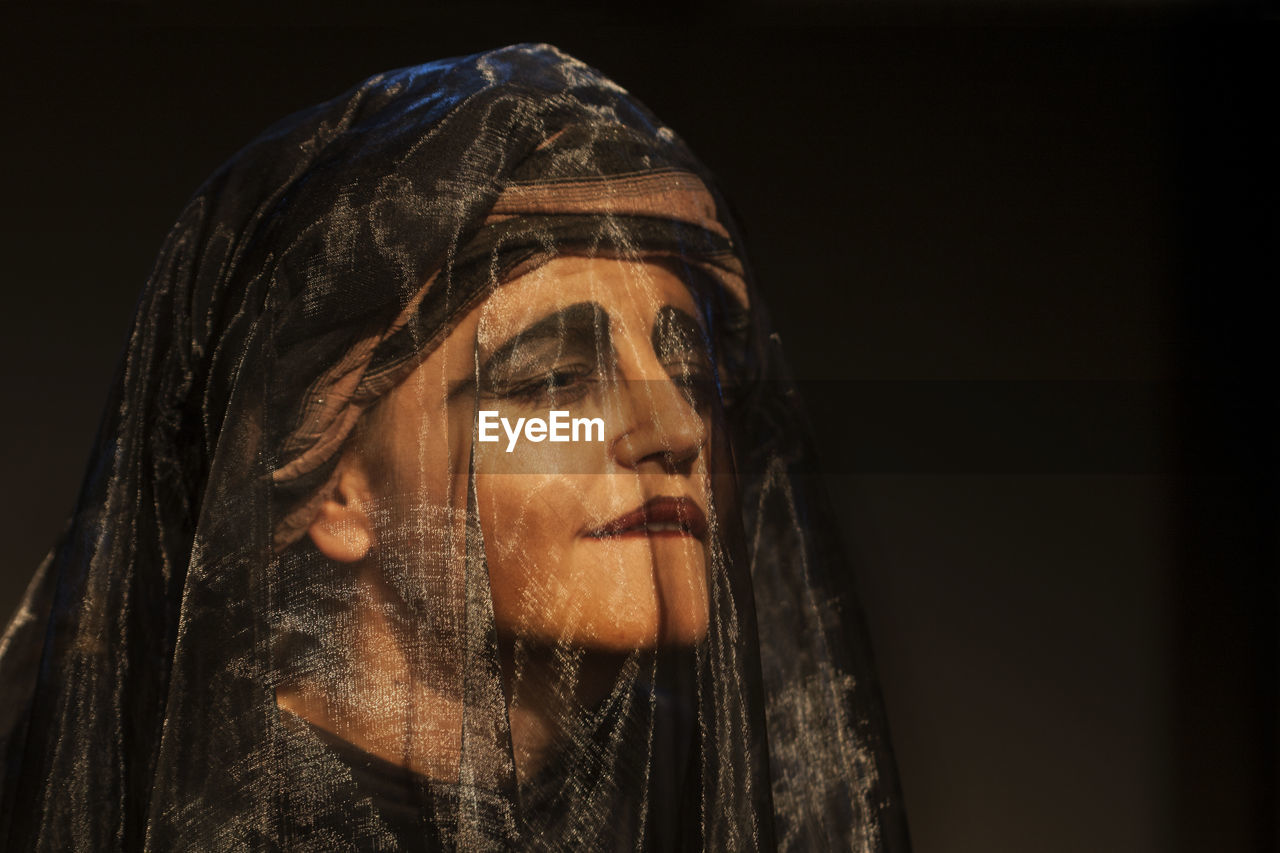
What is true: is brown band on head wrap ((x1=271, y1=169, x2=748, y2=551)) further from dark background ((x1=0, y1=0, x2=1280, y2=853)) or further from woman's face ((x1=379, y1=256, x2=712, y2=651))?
dark background ((x1=0, y1=0, x2=1280, y2=853))

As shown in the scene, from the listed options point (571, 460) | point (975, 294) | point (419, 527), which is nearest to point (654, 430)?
point (571, 460)

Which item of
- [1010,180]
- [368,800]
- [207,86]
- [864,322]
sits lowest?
[368,800]

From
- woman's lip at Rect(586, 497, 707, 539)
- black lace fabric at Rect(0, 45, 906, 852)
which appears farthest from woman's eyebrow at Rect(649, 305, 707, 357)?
woman's lip at Rect(586, 497, 707, 539)

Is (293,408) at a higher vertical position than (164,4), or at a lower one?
lower

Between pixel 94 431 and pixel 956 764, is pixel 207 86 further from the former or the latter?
pixel 956 764

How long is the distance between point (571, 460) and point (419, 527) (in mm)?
132

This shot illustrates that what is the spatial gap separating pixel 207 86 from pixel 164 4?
0.26 feet

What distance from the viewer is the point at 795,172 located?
0.99 m

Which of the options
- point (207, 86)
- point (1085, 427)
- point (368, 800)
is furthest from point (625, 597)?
point (207, 86)

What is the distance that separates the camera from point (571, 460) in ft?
2.77

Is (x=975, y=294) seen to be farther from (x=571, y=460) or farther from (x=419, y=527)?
(x=419, y=527)

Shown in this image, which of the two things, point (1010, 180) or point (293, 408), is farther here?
point (1010, 180)

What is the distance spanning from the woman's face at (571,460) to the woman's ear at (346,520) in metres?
0.04

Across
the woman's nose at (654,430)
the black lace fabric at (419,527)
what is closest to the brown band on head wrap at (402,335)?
the black lace fabric at (419,527)
